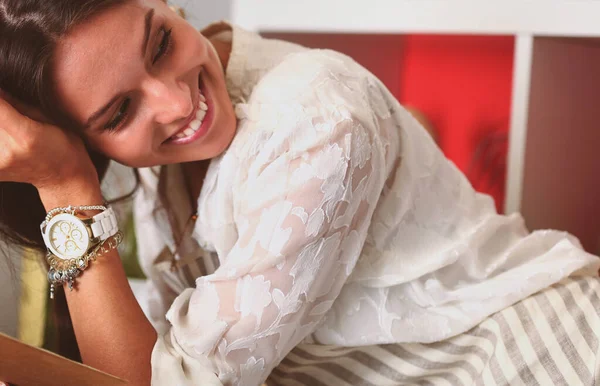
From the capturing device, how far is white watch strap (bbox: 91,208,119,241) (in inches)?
37.1

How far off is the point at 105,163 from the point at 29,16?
32cm

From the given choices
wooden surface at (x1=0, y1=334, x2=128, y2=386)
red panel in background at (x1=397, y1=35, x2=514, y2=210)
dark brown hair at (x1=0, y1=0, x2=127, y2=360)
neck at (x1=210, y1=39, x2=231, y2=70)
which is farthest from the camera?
red panel in background at (x1=397, y1=35, x2=514, y2=210)

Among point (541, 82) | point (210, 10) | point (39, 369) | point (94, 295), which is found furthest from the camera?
point (210, 10)

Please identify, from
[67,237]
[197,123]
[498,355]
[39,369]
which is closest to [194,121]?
[197,123]

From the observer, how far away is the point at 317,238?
2.95 ft

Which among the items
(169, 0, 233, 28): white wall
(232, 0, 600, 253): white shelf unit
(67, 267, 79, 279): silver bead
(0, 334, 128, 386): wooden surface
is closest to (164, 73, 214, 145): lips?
(67, 267, 79, 279): silver bead

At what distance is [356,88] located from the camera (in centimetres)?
101

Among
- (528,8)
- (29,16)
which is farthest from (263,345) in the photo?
(528,8)

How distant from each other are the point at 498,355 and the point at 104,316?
54 cm

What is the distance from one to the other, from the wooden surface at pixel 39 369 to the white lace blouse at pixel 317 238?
0.43 feet

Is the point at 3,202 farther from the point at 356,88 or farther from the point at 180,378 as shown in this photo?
the point at 356,88

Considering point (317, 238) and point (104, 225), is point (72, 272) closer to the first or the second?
point (104, 225)

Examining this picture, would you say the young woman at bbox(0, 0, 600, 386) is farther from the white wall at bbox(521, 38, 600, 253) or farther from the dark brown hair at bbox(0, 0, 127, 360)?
the white wall at bbox(521, 38, 600, 253)

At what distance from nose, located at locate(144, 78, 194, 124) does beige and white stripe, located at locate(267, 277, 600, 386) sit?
433 mm
